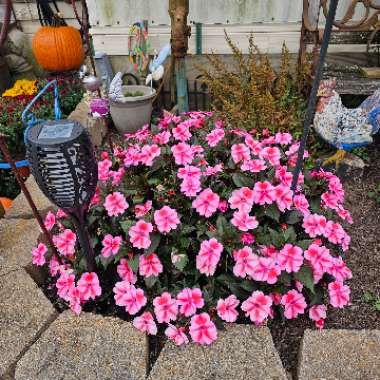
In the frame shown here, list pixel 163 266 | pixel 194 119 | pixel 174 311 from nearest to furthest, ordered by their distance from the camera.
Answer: pixel 174 311 → pixel 163 266 → pixel 194 119

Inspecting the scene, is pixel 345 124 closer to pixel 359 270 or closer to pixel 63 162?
pixel 359 270

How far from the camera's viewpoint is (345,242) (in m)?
1.82

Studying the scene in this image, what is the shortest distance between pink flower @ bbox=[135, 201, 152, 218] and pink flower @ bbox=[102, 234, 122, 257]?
0.45 ft

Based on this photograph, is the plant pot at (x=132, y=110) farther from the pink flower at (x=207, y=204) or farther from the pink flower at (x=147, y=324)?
the pink flower at (x=147, y=324)

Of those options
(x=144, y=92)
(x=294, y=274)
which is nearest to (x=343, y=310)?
(x=294, y=274)

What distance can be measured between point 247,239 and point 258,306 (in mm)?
289

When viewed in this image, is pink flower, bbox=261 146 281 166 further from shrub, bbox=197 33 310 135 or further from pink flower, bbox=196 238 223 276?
shrub, bbox=197 33 310 135

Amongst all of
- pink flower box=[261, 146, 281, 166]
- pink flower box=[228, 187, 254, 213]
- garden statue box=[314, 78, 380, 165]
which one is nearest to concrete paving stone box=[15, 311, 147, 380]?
pink flower box=[228, 187, 254, 213]

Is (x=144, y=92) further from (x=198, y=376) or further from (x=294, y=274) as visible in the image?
(x=198, y=376)

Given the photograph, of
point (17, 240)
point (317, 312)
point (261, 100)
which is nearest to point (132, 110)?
point (261, 100)

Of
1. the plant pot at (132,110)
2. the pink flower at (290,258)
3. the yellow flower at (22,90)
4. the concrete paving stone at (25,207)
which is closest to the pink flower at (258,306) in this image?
the pink flower at (290,258)

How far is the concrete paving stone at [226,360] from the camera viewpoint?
140cm

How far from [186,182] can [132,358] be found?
78 cm

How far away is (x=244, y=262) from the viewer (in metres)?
1.55
